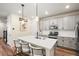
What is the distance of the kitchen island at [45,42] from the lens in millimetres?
2096

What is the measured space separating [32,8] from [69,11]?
29.3 inches

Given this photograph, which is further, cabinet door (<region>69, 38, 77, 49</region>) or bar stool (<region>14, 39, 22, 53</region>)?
bar stool (<region>14, 39, 22, 53</region>)

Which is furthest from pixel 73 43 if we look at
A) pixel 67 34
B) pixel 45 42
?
pixel 45 42

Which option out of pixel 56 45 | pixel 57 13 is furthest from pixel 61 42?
pixel 57 13

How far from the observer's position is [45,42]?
A: 6.98ft

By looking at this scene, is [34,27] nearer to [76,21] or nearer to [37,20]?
[37,20]

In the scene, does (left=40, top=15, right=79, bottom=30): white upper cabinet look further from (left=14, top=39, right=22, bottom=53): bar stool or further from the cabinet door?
(left=14, top=39, right=22, bottom=53): bar stool

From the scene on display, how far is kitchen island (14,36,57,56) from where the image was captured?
6.88 ft

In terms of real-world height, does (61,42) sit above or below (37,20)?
below

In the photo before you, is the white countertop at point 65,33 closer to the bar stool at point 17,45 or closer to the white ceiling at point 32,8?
the white ceiling at point 32,8

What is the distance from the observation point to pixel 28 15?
211cm

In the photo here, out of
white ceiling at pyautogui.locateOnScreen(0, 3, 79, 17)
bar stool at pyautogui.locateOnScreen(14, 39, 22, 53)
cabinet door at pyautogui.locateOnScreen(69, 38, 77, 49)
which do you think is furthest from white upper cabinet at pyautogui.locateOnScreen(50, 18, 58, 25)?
bar stool at pyautogui.locateOnScreen(14, 39, 22, 53)

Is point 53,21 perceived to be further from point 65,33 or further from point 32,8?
point 32,8

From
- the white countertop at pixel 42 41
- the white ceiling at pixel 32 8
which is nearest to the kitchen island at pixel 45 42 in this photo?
the white countertop at pixel 42 41
